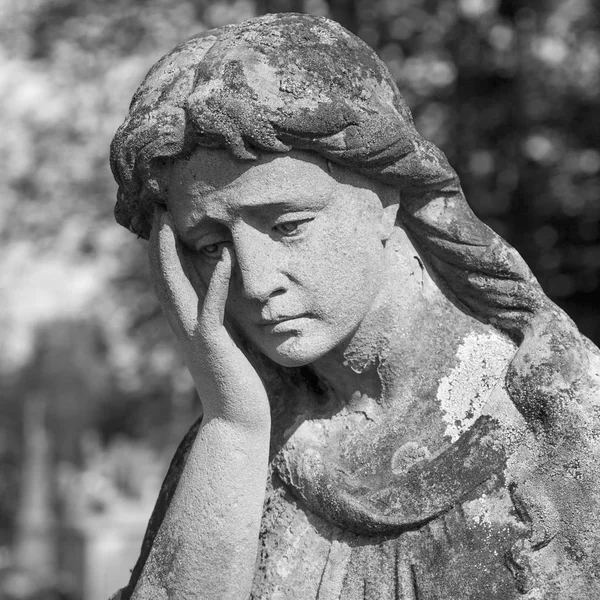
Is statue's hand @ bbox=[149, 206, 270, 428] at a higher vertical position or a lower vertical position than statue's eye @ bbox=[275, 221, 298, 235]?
lower

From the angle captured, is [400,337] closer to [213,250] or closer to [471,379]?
[471,379]

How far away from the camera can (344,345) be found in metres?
3.10

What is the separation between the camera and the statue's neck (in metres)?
3.07

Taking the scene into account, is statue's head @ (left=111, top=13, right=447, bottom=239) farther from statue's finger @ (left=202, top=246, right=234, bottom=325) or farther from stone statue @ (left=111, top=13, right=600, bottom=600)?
statue's finger @ (left=202, top=246, right=234, bottom=325)

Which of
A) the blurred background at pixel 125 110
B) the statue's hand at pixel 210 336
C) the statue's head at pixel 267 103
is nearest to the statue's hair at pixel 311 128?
the statue's head at pixel 267 103

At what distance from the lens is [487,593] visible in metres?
2.79

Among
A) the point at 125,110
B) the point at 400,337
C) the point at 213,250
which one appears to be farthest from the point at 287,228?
the point at 125,110

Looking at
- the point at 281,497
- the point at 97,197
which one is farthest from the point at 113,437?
the point at 281,497

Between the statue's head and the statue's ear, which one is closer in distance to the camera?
the statue's head

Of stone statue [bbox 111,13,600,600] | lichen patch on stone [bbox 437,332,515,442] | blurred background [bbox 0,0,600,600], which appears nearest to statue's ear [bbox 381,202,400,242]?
stone statue [bbox 111,13,600,600]

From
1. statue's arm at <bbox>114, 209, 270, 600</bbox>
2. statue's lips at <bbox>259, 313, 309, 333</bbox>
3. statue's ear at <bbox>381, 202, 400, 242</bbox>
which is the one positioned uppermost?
statue's ear at <bbox>381, 202, 400, 242</bbox>

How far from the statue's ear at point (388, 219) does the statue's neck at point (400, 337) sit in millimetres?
55

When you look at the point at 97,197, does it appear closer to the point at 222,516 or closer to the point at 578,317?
the point at 578,317

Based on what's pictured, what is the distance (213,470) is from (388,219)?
0.83 metres
